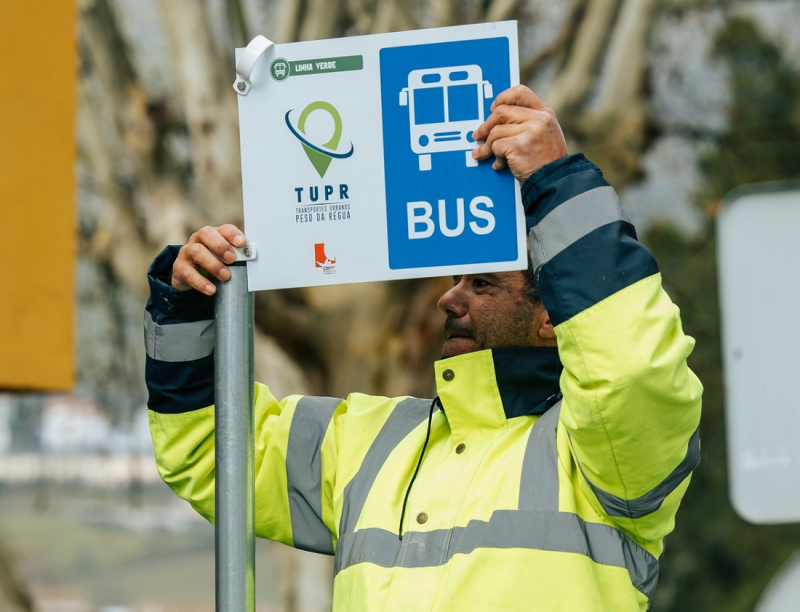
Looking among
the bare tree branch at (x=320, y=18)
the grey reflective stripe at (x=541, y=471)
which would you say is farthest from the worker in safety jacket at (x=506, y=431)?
the bare tree branch at (x=320, y=18)

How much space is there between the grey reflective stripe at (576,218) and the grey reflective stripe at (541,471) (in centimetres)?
41

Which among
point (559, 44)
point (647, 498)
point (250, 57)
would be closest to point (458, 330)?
point (647, 498)

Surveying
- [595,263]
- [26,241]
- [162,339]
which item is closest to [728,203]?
[595,263]

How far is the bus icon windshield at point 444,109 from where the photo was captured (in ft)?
8.24

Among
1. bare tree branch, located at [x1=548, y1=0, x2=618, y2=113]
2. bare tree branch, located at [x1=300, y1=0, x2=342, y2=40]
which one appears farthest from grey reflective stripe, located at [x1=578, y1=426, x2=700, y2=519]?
bare tree branch, located at [x1=548, y1=0, x2=618, y2=113]

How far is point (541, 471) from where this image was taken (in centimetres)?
264

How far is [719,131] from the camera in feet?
43.0

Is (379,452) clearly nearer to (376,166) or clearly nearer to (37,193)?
(376,166)

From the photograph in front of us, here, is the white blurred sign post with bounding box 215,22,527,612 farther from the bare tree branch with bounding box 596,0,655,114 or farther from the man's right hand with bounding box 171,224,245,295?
the bare tree branch with bounding box 596,0,655,114

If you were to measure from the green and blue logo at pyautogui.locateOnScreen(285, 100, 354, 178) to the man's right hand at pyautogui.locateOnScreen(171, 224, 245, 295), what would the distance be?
0.20 metres

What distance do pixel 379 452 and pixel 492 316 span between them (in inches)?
15.9

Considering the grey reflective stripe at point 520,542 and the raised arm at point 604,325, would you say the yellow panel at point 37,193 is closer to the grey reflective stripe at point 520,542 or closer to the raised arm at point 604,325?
the grey reflective stripe at point 520,542

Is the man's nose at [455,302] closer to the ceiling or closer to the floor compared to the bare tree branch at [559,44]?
closer to the floor

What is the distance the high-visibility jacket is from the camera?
7.93 feet
